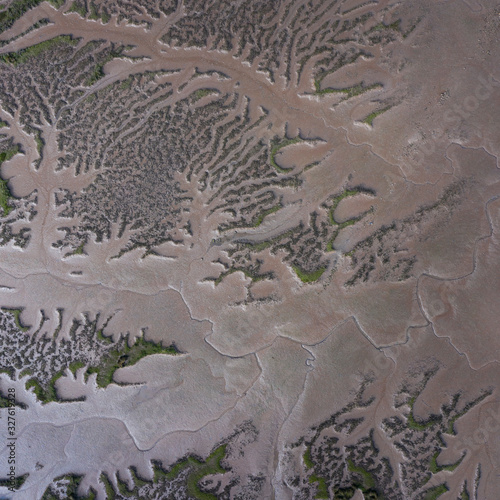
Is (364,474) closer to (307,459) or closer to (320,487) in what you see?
(320,487)

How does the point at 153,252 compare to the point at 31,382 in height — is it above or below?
above

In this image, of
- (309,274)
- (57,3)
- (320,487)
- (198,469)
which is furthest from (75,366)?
(57,3)

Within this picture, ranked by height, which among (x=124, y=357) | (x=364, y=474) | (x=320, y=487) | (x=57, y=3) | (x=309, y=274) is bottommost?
(x=320, y=487)

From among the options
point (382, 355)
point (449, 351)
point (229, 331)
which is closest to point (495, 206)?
point (449, 351)

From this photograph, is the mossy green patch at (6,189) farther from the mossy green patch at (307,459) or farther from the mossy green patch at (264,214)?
the mossy green patch at (307,459)

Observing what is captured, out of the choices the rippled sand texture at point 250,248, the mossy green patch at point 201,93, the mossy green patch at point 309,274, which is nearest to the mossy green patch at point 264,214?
the rippled sand texture at point 250,248

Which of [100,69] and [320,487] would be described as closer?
[320,487]

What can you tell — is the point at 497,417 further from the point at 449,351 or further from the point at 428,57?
the point at 428,57
